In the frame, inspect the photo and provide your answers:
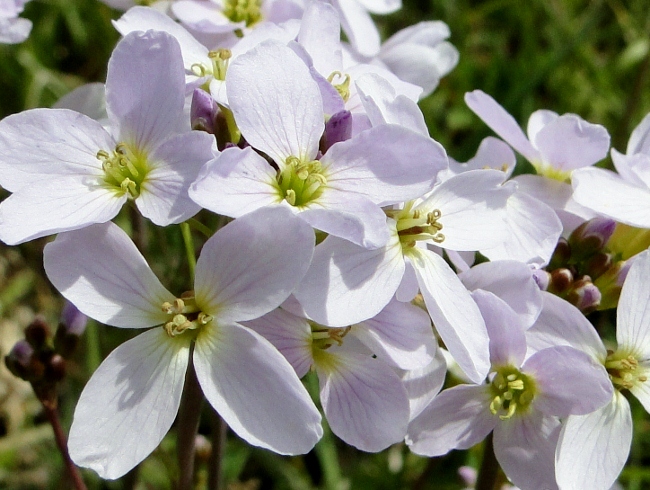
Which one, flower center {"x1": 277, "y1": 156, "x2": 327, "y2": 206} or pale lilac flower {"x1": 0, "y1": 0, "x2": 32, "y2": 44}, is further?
pale lilac flower {"x1": 0, "y1": 0, "x2": 32, "y2": 44}

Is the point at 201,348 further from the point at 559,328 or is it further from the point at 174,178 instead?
the point at 559,328

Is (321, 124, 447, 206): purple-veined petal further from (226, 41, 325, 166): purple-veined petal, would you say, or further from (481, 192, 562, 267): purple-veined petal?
(481, 192, 562, 267): purple-veined petal

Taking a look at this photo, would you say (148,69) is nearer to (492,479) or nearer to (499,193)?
(499,193)

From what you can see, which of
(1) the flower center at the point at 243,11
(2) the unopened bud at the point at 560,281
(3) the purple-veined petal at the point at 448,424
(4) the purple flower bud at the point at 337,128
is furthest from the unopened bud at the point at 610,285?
(1) the flower center at the point at 243,11

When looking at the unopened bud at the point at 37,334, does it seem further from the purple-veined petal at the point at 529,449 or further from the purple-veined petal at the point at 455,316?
the purple-veined petal at the point at 529,449

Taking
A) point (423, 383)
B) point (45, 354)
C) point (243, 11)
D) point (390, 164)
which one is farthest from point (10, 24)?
point (423, 383)

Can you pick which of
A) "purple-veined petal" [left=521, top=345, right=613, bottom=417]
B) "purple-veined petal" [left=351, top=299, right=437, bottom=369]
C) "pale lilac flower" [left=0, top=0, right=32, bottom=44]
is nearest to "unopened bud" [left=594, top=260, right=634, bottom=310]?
"purple-veined petal" [left=521, top=345, right=613, bottom=417]

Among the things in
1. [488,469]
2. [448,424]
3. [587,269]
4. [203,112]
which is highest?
[203,112]
